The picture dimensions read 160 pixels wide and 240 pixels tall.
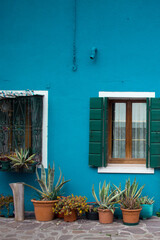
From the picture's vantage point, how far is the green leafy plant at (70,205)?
6.35 metres

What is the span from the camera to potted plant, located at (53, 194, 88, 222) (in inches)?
250

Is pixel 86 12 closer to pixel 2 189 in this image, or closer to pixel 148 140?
pixel 148 140

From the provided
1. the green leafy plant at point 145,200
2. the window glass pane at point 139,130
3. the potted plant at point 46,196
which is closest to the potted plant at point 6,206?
the potted plant at point 46,196

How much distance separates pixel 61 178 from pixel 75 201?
0.76 meters

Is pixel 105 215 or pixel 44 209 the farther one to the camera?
pixel 44 209

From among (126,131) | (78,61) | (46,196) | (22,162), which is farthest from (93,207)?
(78,61)

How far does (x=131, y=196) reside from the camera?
6.55 meters

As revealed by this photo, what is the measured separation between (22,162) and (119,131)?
6.89ft

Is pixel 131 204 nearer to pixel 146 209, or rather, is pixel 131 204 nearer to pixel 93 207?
pixel 146 209

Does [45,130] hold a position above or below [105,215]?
above

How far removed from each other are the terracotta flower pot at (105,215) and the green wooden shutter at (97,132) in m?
0.95

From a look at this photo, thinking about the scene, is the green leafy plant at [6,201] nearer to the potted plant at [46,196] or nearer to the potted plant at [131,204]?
the potted plant at [46,196]

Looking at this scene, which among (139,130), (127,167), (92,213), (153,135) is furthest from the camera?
(139,130)

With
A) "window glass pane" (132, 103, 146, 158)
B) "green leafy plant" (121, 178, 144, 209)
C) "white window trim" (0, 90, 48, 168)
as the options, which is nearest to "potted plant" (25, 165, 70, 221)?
"white window trim" (0, 90, 48, 168)
